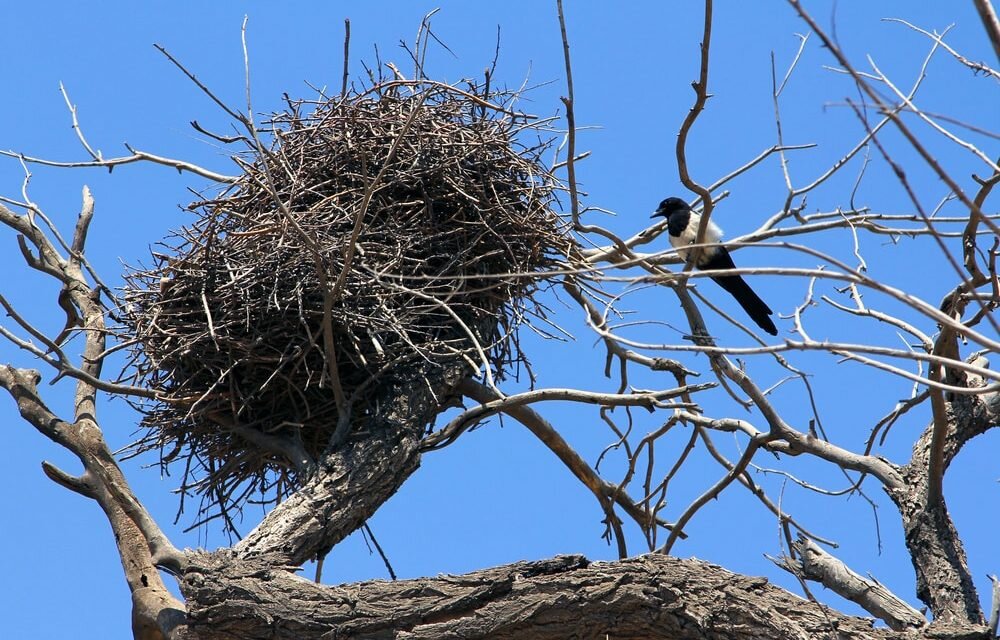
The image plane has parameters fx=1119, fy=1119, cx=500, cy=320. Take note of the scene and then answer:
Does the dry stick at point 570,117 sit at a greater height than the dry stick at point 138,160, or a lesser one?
lesser

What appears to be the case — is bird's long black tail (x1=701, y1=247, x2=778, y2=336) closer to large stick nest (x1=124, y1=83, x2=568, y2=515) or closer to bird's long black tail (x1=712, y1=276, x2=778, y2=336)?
bird's long black tail (x1=712, y1=276, x2=778, y2=336)

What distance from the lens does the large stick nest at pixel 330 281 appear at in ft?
16.6

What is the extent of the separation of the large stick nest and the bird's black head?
5.31ft

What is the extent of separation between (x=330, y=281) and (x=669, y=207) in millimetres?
3118

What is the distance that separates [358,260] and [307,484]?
3.46 ft

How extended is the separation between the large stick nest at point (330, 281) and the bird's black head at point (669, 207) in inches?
63.8

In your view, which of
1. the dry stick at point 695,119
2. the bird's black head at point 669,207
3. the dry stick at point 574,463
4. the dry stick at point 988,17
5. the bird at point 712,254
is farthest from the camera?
the bird's black head at point 669,207

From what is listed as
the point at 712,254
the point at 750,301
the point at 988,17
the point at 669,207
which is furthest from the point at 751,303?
the point at 988,17

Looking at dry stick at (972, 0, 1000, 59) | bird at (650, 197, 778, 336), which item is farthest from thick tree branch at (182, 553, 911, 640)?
bird at (650, 197, 778, 336)

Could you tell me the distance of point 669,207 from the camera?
7312 millimetres

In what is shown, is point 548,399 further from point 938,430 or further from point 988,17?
point 988,17

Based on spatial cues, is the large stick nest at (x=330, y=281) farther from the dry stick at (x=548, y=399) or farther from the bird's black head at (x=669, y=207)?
the bird's black head at (x=669, y=207)

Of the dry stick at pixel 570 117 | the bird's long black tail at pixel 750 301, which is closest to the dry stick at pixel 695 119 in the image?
the dry stick at pixel 570 117

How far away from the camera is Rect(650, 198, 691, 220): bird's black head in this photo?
725cm
